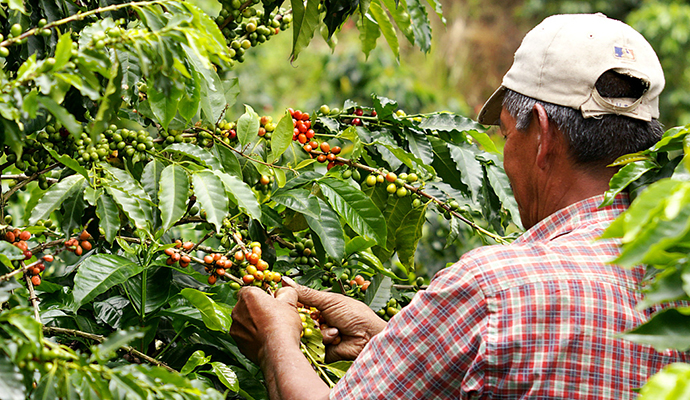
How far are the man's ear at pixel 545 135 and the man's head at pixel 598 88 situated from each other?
1cm

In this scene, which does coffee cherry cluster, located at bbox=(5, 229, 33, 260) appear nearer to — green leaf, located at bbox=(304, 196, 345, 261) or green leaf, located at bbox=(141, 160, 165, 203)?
green leaf, located at bbox=(141, 160, 165, 203)

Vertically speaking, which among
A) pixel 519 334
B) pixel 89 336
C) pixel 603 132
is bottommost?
pixel 89 336

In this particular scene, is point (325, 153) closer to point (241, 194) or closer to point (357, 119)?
point (357, 119)

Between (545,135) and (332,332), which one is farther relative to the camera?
(332,332)

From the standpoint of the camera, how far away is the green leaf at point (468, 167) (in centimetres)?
168

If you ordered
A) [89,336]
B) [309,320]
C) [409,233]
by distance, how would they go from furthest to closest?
1. [409,233]
2. [309,320]
3. [89,336]

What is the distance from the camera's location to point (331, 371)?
142cm

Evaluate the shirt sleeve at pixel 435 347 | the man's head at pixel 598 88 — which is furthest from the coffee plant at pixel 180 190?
the man's head at pixel 598 88

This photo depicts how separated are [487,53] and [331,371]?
10.4 m

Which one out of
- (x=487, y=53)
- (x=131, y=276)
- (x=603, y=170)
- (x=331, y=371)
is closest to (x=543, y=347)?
(x=603, y=170)

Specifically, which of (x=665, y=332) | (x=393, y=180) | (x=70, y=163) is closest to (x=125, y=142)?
(x=70, y=163)

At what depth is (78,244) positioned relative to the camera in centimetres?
129

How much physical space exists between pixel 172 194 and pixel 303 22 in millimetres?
595

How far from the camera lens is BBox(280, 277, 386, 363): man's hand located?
1468mm
